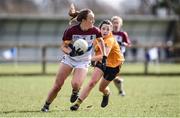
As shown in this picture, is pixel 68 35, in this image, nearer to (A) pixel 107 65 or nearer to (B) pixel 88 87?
(B) pixel 88 87

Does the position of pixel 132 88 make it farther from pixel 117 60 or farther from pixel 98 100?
pixel 117 60

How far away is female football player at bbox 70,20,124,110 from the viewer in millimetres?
12852

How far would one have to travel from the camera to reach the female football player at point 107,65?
12852 mm

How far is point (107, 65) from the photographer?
13484 mm

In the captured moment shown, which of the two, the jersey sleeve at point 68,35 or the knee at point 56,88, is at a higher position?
the jersey sleeve at point 68,35

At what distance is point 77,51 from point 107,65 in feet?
4.25

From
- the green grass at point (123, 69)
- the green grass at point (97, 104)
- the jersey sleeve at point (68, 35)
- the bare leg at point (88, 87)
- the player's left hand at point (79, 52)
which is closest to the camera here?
the green grass at point (97, 104)

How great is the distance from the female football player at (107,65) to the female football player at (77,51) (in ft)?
0.73

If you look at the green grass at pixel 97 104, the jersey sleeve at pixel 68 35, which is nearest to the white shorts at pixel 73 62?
the jersey sleeve at pixel 68 35

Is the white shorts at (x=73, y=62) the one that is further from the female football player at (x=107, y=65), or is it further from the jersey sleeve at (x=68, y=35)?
the jersey sleeve at (x=68, y=35)

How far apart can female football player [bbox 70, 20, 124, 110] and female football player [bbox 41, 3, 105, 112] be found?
221mm

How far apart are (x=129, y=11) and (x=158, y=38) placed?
38762 mm

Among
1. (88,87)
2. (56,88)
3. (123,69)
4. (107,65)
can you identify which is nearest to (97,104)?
(107,65)

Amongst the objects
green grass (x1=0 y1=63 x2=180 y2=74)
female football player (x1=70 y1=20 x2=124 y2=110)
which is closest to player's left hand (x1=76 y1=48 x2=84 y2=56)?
female football player (x1=70 y1=20 x2=124 y2=110)
